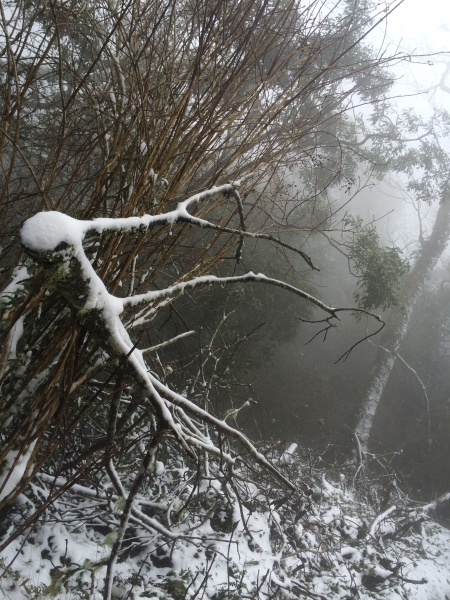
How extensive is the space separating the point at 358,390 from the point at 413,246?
1111 centimetres

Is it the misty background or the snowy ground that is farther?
the misty background

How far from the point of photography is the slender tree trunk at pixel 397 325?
26.3 feet

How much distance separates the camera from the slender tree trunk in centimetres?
802

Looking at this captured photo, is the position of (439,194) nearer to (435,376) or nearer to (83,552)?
(435,376)

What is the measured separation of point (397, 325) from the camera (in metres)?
9.17

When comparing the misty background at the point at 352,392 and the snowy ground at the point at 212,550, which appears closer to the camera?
the snowy ground at the point at 212,550

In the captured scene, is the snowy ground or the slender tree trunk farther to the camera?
the slender tree trunk

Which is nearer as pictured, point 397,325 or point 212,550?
point 212,550

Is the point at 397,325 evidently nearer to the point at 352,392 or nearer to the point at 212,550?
the point at 352,392

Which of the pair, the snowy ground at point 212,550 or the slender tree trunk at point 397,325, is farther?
the slender tree trunk at point 397,325

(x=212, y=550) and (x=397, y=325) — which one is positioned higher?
(x=212, y=550)

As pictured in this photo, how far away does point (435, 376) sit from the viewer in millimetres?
9500

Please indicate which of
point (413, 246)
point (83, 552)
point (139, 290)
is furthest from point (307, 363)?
point (413, 246)

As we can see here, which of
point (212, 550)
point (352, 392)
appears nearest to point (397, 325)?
point (352, 392)
